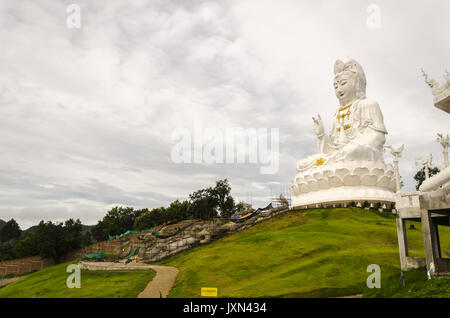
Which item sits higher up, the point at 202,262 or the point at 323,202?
the point at 323,202

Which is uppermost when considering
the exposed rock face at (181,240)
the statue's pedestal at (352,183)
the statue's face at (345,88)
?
the statue's face at (345,88)

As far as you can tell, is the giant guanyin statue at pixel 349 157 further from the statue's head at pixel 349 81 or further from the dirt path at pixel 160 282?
the dirt path at pixel 160 282

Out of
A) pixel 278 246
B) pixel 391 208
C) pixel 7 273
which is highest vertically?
pixel 391 208

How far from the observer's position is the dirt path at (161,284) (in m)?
16.0

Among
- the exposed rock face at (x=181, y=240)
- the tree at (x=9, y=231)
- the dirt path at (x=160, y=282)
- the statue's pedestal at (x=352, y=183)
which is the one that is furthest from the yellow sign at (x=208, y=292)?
the tree at (x=9, y=231)

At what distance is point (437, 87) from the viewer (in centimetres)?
1293

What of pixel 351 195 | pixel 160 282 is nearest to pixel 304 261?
pixel 160 282

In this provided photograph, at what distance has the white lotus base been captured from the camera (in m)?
33.3

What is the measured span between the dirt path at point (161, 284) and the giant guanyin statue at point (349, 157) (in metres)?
19.3

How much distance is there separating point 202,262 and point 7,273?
3292cm

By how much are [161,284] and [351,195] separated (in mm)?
22353
